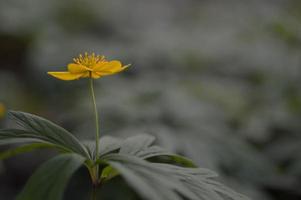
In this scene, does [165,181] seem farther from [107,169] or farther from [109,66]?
[109,66]

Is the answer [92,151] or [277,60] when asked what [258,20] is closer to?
[277,60]

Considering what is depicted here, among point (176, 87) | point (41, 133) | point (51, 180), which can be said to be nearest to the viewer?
point (51, 180)

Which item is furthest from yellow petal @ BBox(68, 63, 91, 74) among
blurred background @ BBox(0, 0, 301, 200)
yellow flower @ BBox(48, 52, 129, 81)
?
blurred background @ BBox(0, 0, 301, 200)

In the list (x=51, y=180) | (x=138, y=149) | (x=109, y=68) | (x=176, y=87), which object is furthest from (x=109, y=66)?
(x=176, y=87)

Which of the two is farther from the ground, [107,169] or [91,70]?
[91,70]

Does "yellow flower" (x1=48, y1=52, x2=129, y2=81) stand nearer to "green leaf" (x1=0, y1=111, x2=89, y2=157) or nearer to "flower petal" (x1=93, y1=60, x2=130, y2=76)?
"flower petal" (x1=93, y1=60, x2=130, y2=76)

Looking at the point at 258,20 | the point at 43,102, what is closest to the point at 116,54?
the point at 43,102
